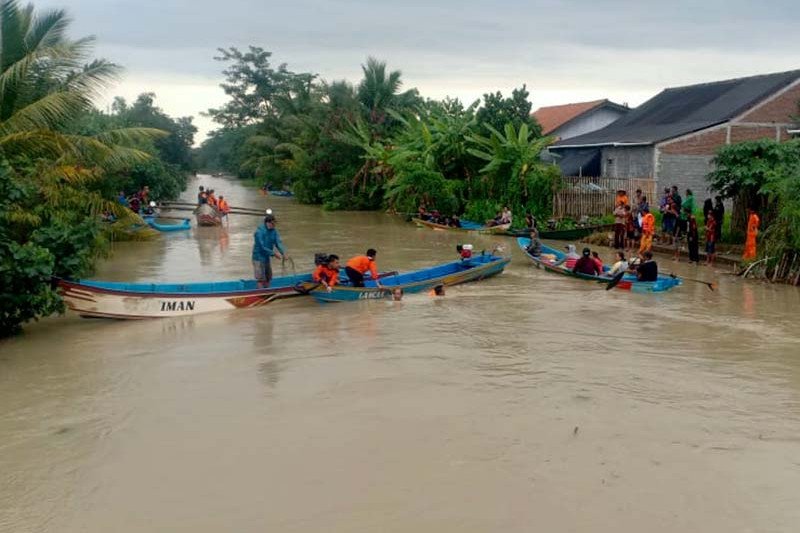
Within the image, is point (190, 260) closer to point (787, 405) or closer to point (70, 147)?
point (70, 147)

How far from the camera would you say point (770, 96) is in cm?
2580

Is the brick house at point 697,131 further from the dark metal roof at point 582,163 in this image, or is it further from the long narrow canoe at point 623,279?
the long narrow canoe at point 623,279

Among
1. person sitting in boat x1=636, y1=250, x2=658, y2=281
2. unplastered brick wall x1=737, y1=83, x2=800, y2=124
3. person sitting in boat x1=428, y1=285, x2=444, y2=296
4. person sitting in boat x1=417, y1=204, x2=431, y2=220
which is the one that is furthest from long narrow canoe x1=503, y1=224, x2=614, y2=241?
person sitting in boat x1=428, y1=285, x2=444, y2=296

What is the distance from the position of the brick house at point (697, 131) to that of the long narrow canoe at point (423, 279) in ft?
35.9

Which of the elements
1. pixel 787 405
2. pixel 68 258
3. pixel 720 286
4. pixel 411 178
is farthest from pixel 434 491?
pixel 411 178

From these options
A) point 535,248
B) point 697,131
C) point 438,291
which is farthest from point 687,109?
point 438,291

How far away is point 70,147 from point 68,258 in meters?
3.03

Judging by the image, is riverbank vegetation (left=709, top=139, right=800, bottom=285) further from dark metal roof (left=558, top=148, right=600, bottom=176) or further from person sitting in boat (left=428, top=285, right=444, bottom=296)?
dark metal roof (left=558, top=148, right=600, bottom=176)

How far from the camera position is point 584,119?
37.1 metres

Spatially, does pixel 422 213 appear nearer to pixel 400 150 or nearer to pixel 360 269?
pixel 400 150

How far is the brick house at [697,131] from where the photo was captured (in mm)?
25297

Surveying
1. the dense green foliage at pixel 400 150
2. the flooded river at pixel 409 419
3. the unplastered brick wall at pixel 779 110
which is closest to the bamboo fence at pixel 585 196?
the dense green foliage at pixel 400 150

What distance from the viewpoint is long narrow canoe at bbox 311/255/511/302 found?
539 inches

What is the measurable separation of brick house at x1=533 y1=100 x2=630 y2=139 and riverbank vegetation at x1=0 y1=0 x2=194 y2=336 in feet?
75.8
